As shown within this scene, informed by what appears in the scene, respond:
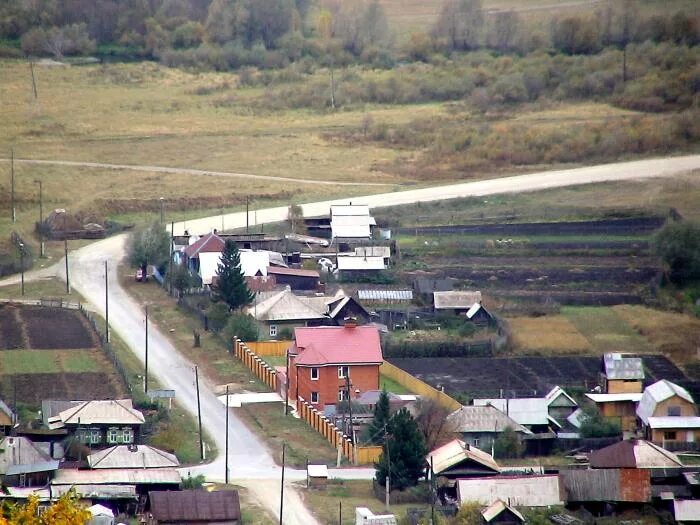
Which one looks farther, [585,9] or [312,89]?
[585,9]

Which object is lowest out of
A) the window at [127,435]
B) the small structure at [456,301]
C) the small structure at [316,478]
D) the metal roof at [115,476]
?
the small structure at [456,301]

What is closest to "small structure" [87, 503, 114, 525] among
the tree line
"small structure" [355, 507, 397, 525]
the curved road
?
the curved road

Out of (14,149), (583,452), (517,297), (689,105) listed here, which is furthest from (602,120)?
(583,452)

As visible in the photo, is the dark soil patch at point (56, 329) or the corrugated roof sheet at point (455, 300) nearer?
the dark soil patch at point (56, 329)

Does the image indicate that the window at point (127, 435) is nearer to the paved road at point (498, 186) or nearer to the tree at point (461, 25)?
the paved road at point (498, 186)

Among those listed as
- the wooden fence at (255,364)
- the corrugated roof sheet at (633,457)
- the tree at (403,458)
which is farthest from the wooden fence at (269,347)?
the corrugated roof sheet at (633,457)

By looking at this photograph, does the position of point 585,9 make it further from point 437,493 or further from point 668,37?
point 437,493
